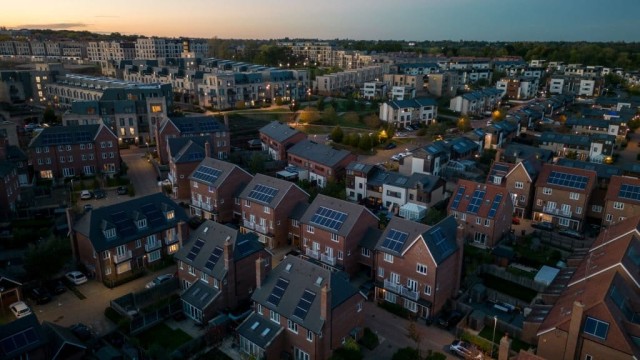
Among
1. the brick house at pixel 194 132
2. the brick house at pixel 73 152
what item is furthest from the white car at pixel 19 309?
the brick house at pixel 194 132

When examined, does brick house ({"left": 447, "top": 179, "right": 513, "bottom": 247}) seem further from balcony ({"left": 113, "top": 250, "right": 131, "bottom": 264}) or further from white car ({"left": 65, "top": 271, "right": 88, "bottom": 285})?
white car ({"left": 65, "top": 271, "right": 88, "bottom": 285})

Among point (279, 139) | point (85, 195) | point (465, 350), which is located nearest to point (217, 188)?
point (85, 195)

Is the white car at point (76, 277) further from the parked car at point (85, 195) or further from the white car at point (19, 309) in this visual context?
the parked car at point (85, 195)

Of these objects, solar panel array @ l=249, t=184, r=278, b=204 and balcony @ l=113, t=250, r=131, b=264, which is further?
solar panel array @ l=249, t=184, r=278, b=204

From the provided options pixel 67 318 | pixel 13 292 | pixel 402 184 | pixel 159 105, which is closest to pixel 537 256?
pixel 402 184

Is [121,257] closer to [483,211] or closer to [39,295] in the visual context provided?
[39,295]

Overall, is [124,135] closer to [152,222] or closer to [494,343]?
[152,222]

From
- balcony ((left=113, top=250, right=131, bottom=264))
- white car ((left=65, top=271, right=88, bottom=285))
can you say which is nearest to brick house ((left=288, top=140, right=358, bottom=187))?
balcony ((left=113, top=250, right=131, bottom=264))
